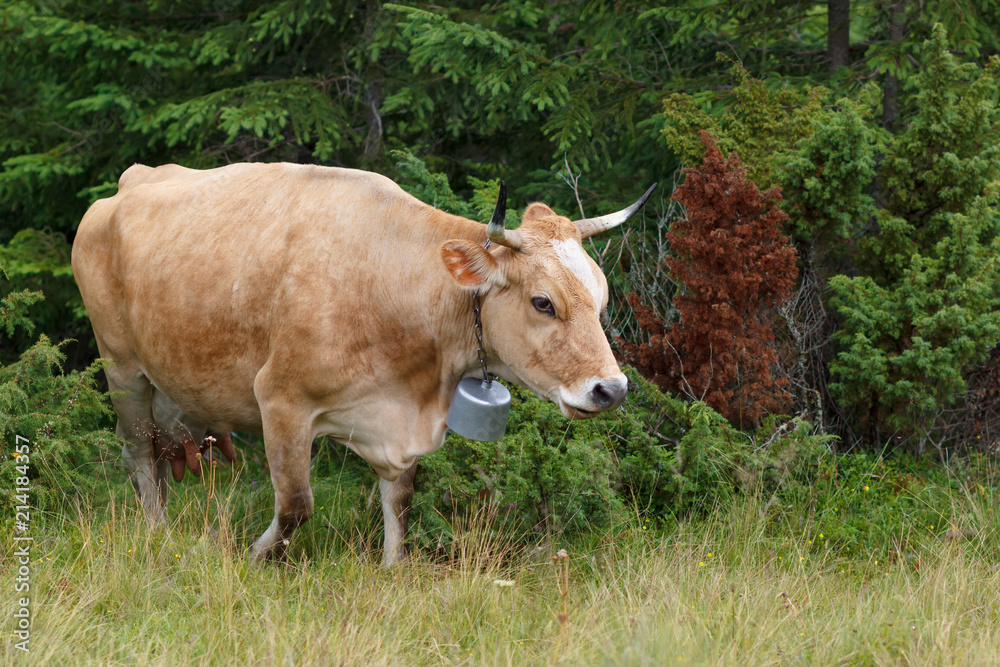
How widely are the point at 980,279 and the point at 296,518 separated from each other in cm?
452

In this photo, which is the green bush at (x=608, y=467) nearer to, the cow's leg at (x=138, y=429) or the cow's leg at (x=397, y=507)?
the cow's leg at (x=397, y=507)

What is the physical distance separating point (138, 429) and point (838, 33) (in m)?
6.40

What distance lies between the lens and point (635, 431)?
5801mm

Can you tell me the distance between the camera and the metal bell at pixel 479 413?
445cm

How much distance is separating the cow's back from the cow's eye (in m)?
0.91

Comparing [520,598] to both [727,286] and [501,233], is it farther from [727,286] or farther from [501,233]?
[727,286]

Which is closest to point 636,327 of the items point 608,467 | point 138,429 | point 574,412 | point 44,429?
point 608,467

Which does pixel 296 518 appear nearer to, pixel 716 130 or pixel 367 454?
pixel 367 454

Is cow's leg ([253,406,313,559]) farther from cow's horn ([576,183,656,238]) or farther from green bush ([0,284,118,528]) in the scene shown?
cow's horn ([576,183,656,238])

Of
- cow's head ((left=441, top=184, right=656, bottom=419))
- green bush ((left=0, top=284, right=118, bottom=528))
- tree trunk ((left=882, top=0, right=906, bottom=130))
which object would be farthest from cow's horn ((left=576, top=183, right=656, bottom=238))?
tree trunk ((left=882, top=0, right=906, bottom=130))

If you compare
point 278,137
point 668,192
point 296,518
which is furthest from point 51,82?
point 296,518

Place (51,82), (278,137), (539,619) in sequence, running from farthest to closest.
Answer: (51,82) → (278,137) → (539,619)

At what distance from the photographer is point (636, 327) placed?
7582 mm

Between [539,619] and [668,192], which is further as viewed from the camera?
[668,192]
